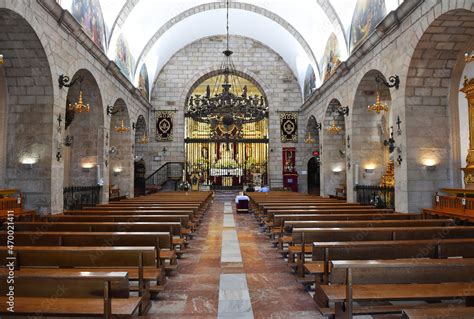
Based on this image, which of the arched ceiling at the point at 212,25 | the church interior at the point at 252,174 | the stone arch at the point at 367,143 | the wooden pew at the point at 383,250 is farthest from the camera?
the arched ceiling at the point at 212,25

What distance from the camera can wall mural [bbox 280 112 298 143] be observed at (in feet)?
71.8

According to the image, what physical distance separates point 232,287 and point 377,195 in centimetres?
831

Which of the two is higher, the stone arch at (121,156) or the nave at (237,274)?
the stone arch at (121,156)

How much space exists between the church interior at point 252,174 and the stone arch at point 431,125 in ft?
0.12

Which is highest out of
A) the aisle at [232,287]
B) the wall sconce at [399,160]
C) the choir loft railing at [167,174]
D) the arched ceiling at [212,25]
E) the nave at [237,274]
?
the arched ceiling at [212,25]

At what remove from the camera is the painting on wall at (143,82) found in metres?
18.7

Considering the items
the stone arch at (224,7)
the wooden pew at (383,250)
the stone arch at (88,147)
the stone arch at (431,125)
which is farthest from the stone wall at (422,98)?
the stone arch at (88,147)

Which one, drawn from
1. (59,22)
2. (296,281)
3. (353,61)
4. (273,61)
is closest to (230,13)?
(273,61)

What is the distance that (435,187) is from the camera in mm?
8648

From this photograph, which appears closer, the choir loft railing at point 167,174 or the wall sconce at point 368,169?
the wall sconce at point 368,169

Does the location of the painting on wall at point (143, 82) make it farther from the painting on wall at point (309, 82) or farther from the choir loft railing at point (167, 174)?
the painting on wall at point (309, 82)

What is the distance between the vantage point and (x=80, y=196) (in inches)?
437

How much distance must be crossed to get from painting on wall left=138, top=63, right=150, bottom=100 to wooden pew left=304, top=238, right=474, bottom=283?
16.5m

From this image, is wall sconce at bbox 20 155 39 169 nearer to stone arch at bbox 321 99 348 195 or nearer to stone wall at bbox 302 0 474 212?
stone wall at bbox 302 0 474 212
